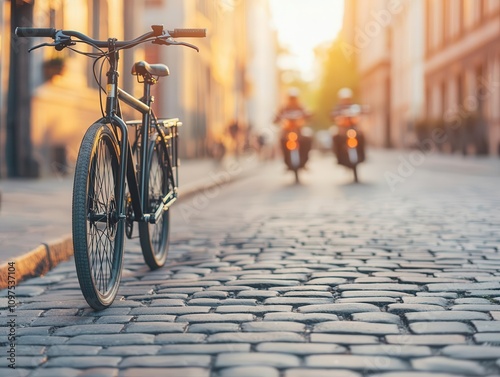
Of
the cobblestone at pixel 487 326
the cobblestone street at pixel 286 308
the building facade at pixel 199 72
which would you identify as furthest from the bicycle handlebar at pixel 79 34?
the building facade at pixel 199 72

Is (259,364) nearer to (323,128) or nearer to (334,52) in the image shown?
(334,52)

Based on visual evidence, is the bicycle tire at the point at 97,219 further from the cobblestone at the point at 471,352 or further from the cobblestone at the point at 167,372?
the cobblestone at the point at 471,352

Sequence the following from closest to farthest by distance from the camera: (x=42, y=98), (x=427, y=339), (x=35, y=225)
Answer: (x=427, y=339) < (x=35, y=225) < (x=42, y=98)

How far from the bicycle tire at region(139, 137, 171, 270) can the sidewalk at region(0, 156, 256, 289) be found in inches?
29.4

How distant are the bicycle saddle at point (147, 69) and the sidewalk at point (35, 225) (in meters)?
1.35

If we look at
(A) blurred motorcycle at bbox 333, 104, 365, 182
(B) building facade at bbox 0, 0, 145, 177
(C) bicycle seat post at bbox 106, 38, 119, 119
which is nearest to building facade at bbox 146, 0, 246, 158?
(B) building facade at bbox 0, 0, 145, 177

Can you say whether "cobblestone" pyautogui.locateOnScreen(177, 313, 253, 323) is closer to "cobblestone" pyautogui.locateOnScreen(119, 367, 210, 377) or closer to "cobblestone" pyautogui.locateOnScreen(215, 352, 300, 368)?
"cobblestone" pyautogui.locateOnScreen(215, 352, 300, 368)

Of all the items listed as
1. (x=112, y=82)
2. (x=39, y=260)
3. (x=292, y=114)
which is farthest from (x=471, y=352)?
(x=292, y=114)

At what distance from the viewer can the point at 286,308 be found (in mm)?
4391

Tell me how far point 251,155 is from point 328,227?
1081 inches

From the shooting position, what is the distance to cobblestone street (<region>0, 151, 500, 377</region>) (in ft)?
11.0

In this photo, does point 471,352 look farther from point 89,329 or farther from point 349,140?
point 349,140

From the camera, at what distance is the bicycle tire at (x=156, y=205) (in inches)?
215

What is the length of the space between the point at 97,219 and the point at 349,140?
1189 cm
